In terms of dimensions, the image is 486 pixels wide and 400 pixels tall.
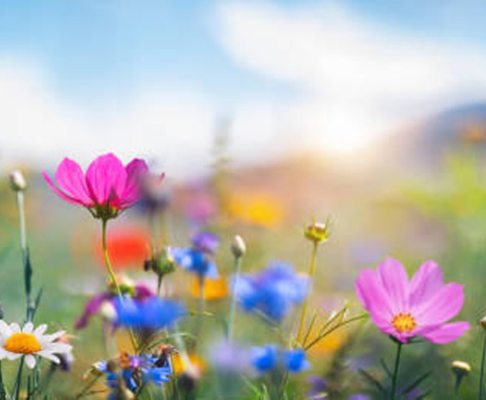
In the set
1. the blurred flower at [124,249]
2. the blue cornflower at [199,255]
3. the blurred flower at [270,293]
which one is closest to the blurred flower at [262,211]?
the blurred flower at [124,249]

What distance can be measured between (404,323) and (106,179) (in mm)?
256

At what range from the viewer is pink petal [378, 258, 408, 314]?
625mm

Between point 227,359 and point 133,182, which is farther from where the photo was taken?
point 133,182

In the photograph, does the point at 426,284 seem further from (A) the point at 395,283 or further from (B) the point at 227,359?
(B) the point at 227,359

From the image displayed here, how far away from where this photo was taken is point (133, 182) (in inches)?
22.6

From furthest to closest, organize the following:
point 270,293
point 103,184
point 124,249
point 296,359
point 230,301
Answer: point 124,249 → point 230,301 → point 270,293 → point 296,359 → point 103,184

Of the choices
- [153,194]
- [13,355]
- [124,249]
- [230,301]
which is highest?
[153,194]

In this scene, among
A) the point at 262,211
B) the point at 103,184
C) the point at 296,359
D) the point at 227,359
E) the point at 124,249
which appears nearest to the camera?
the point at 227,359

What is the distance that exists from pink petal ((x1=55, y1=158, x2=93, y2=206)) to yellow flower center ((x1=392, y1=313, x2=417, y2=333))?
253 millimetres

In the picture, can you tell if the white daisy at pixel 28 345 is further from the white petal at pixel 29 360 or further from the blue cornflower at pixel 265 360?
the blue cornflower at pixel 265 360

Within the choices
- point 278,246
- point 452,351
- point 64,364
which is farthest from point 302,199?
point 64,364

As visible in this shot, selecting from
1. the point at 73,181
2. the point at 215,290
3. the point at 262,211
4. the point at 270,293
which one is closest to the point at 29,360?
the point at 73,181

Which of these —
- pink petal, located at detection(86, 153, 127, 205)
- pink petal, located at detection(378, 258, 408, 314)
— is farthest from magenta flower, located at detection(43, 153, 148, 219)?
pink petal, located at detection(378, 258, 408, 314)

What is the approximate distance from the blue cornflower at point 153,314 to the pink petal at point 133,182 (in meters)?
0.08
